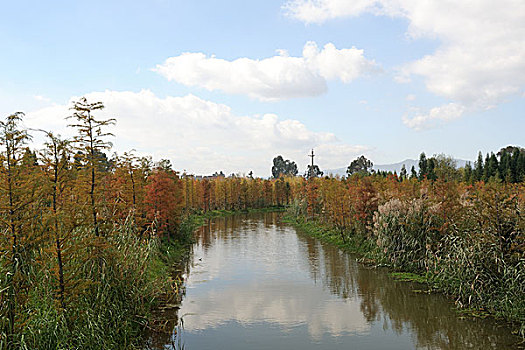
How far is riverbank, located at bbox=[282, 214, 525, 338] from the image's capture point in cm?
671

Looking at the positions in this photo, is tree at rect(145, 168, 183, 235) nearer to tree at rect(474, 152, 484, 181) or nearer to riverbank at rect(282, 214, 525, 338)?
riverbank at rect(282, 214, 525, 338)

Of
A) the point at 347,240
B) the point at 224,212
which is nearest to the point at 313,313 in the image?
the point at 347,240

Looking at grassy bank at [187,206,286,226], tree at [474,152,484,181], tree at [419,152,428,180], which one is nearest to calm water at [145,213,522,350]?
grassy bank at [187,206,286,226]

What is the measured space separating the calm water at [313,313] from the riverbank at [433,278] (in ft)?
0.77

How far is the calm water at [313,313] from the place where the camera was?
249 inches

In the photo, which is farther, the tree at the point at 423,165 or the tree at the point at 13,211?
the tree at the point at 423,165

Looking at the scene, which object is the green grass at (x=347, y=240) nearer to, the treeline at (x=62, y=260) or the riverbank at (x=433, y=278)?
the riverbank at (x=433, y=278)

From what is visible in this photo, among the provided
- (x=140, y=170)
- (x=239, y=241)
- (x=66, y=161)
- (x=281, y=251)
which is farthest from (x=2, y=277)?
(x=239, y=241)

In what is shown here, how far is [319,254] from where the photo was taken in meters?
14.4

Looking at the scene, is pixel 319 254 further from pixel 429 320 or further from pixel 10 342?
pixel 10 342

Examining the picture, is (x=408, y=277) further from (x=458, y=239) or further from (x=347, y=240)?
(x=347, y=240)

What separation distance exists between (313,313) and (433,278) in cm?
→ 346

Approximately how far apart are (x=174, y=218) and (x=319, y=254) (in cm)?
580

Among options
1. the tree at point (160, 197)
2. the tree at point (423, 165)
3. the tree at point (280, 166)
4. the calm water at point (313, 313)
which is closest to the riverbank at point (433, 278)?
the calm water at point (313, 313)
